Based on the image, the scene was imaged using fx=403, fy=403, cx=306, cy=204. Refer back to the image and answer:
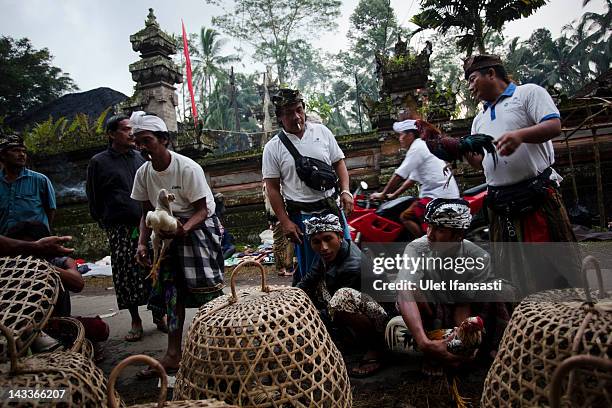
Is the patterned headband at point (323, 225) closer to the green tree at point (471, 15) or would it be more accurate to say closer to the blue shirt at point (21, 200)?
the blue shirt at point (21, 200)

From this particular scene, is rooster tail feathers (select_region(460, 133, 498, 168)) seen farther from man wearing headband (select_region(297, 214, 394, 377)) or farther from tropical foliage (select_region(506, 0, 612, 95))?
tropical foliage (select_region(506, 0, 612, 95))

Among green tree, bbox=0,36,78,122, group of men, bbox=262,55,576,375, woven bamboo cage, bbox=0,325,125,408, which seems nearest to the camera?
woven bamboo cage, bbox=0,325,125,408

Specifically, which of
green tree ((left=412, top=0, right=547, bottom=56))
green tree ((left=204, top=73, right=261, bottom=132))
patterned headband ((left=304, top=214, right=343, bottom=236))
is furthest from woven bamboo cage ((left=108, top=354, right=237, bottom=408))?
green tree ((left=204, top=73, right=261, bottom=132))

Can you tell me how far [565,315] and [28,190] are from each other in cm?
348

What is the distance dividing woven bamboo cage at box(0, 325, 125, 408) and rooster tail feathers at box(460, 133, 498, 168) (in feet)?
7.26

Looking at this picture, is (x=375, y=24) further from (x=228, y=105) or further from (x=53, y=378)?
(x=53, y=378)

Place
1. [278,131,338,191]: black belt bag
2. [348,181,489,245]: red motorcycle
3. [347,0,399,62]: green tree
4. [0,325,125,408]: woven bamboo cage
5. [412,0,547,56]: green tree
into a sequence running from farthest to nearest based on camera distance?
1. [347,0,399,62]: green tree
2. [412,0,547,56]: green tree
3. [348,181,489,245]: red motorcycle
4. [278,131,338,191]: black belt bag
5. [0,325,125,408]: woven bamboo cage

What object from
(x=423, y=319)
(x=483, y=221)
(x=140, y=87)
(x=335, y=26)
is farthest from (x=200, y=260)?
(x=335, y=26)

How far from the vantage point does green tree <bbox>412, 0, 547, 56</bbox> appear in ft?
39.6

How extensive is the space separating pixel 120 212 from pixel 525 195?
301 centimetres

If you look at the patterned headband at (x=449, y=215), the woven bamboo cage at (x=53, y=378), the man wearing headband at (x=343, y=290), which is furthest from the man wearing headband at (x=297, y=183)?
the woven bamboo cage at (x=53, y=378)

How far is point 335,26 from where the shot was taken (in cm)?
2655

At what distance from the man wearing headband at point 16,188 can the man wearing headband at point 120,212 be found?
0.45 m

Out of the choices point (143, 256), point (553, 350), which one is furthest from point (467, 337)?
point (143, 256)
